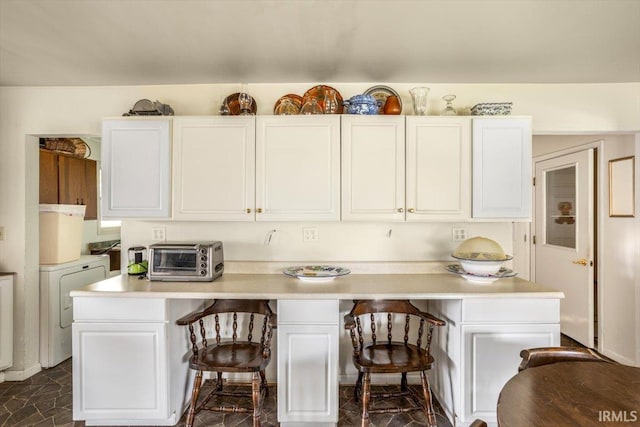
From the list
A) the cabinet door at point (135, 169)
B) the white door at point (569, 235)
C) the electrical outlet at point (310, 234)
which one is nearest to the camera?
the cabinet door at point (135, 169)

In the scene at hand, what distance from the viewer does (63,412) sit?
227 centimetres

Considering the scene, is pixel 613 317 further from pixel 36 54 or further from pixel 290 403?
pixel 36 54

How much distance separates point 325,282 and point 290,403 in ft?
2.54

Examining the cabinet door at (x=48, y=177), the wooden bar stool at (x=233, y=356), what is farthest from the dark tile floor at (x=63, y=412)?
the cabinet door at (x=48, y=177)

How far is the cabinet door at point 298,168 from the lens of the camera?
91.7 inches

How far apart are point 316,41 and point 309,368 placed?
2.02m

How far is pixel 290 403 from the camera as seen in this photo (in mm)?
1987

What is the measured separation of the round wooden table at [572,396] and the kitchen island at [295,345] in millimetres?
667

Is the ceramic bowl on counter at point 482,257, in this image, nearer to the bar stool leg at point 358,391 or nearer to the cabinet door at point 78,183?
the bar stool leg at point 358,391

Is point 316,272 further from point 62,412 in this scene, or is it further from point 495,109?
point 62,412

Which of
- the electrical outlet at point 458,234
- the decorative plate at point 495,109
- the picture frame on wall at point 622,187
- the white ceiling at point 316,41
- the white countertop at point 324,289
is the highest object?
the white ceiling at point 316,41

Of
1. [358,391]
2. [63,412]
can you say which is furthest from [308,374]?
[63,412]

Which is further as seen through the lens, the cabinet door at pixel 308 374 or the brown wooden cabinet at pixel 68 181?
the brown wooden cabinet at pixel 68 181

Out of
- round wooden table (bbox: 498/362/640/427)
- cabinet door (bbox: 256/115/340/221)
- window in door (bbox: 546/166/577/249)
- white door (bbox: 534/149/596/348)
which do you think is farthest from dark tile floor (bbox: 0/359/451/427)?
window in door (bbox: 546/166/577/249)
